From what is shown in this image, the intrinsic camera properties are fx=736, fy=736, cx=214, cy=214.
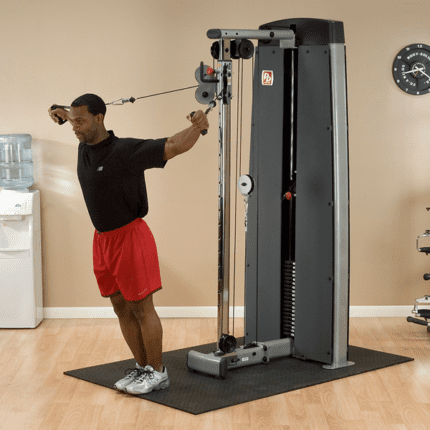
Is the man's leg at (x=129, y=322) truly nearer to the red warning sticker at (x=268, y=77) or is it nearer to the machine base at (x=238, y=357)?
the machine base at (x=238, y=357)

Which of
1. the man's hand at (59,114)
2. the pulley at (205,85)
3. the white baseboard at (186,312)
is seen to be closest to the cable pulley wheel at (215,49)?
the pulley at (205,85)

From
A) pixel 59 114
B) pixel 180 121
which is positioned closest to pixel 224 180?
pixel 59 114

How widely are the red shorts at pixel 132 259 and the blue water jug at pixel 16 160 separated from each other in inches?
72.0

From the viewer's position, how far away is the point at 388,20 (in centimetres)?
509

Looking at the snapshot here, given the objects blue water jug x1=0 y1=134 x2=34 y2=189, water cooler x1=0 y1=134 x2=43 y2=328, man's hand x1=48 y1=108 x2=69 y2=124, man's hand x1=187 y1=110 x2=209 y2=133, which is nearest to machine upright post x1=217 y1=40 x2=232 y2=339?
man's hand x1=187 y1=110 x2=209 y2=133

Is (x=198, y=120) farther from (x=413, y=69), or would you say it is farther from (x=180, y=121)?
(x=413, y=69)

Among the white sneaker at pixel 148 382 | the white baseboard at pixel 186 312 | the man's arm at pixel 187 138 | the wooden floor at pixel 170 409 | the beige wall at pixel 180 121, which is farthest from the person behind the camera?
the white baseboard at pixel 186 312

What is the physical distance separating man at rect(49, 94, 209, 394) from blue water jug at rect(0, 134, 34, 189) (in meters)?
1.64

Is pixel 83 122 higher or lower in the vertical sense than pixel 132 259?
higher

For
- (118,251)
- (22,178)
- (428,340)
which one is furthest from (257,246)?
(22,178)

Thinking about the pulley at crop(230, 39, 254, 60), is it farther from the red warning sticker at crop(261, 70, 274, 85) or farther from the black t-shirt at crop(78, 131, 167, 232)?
the black t-shirt at crop(78, 131, 167, 232)

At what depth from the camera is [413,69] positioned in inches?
201

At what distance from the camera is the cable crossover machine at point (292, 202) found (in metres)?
3.76

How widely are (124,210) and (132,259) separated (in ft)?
0.75
